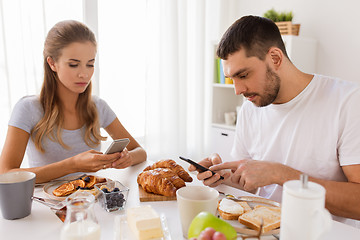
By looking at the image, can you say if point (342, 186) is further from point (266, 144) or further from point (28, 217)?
point (28, 217)

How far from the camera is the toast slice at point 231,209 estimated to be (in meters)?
0.88

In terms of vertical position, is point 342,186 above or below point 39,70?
below

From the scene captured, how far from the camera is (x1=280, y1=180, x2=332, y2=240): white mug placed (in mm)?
563

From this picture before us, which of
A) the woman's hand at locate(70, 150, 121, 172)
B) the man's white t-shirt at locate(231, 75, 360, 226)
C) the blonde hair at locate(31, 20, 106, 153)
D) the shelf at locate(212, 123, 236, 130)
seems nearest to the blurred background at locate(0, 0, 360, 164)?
the shelf at locate(212, 123, 236, 130)

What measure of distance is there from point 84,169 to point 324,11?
7.71 ft

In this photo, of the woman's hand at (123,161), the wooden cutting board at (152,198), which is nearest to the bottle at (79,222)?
the wooden cutting board at (152,198)

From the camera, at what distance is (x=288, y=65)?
131 cm

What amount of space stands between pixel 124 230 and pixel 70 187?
13.7 inches

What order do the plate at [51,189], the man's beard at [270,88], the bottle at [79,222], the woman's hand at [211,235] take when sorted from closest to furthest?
the woman's hand at [211,235] < the bottle at [79,222] < the plate at [51,189] < the man's beard at [270,88]

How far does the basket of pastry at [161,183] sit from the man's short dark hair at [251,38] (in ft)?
1.74

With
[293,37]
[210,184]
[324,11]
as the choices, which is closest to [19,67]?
[210,184]

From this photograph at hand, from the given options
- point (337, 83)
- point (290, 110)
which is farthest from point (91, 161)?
point (337, 83)

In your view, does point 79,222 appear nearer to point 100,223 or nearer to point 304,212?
point 100,223

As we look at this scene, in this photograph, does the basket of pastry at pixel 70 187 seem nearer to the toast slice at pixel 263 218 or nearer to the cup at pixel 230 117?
the toast slice at pixel 263 218
